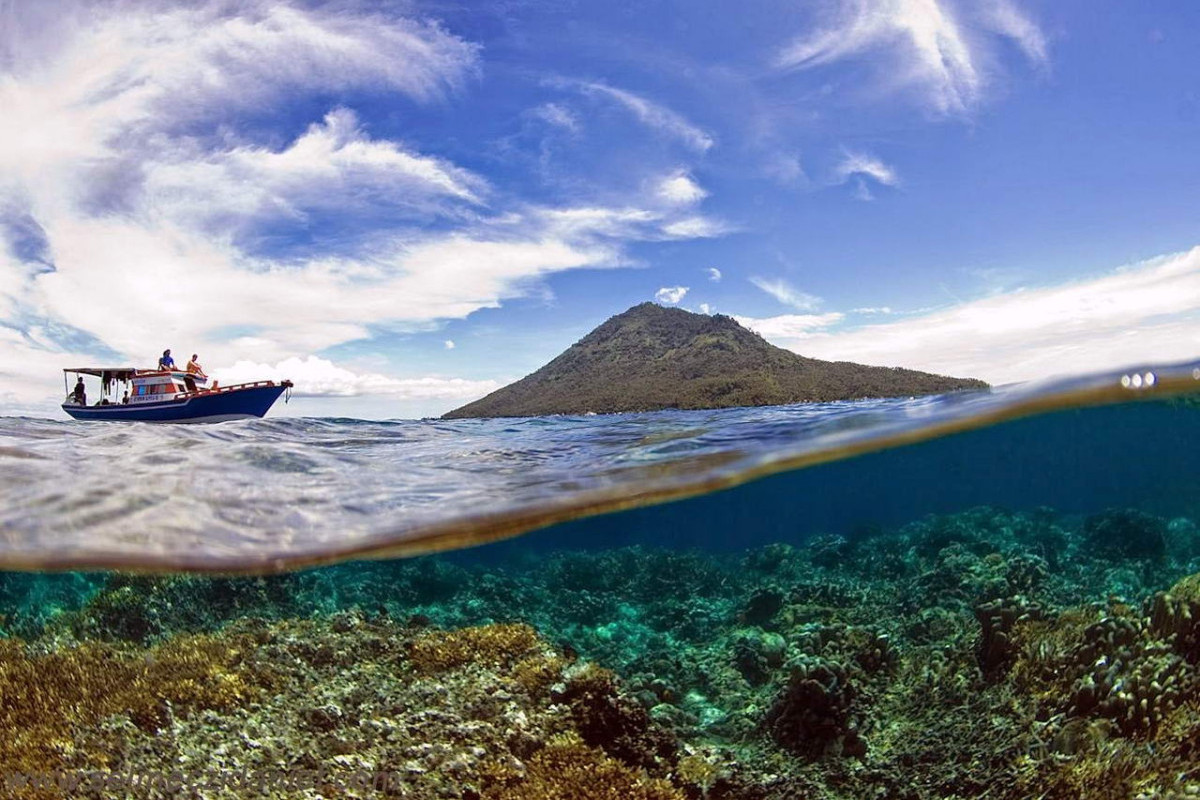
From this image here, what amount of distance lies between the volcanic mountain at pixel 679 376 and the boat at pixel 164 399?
4425 cm

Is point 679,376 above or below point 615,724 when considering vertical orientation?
above

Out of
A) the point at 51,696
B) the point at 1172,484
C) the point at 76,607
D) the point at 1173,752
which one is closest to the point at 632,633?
the point at 1173,752

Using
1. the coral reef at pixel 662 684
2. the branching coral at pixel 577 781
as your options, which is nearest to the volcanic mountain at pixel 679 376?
the coral reef at pixel 662 684

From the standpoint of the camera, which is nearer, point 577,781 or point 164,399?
point 577,781

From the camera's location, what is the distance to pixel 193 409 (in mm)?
23578

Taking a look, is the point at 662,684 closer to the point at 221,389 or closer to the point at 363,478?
the point at 363,478

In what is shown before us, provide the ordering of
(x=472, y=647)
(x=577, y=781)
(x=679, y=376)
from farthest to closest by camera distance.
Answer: (x=679, y=376) → (x=472, y=647) → (x=577, y=781)

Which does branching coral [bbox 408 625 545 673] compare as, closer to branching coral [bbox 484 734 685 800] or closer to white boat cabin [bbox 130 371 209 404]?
branching coral [bbox 484 734 685 800]

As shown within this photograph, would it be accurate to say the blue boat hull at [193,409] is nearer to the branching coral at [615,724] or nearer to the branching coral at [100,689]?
the branching coral at [100,689]

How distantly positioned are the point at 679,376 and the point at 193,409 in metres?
63.8

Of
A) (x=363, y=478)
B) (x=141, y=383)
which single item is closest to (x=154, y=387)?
(x=141, y=383)

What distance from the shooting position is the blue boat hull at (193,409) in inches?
923

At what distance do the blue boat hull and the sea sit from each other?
30.3 feet

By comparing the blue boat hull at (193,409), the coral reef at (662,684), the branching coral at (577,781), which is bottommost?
the branching coral at (577,781)
